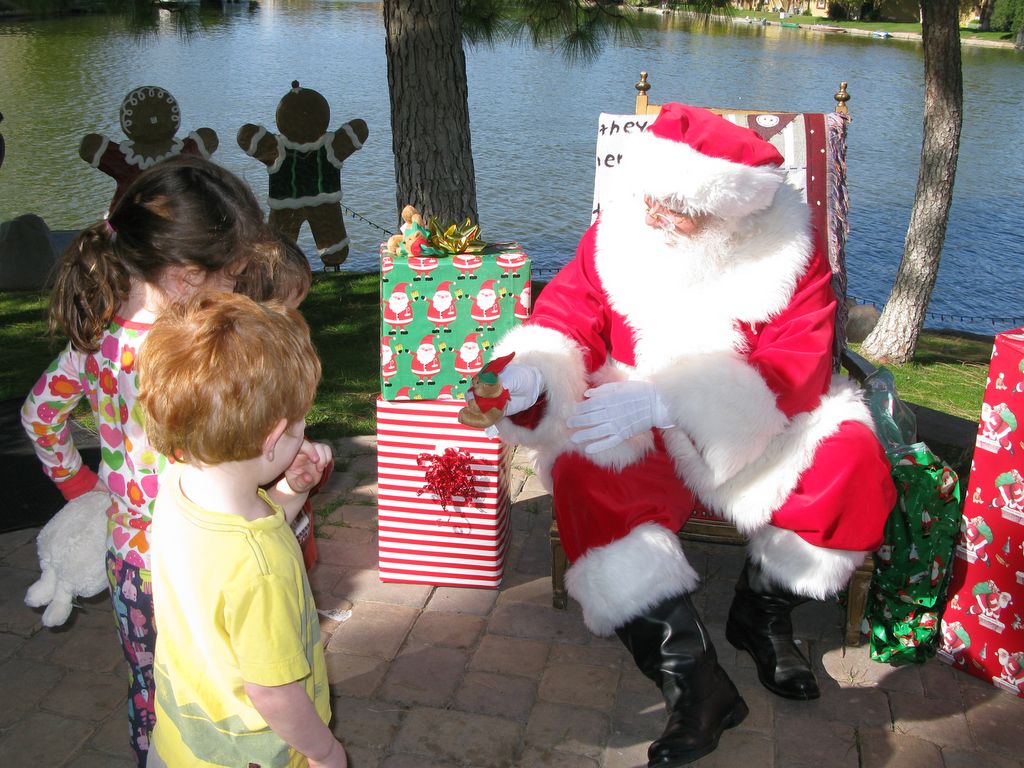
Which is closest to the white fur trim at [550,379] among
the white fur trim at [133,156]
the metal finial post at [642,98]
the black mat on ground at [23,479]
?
the metal finial post at [642,98]

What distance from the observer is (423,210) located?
205 inches

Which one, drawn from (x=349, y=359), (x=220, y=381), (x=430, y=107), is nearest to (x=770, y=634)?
(x=220, y=381)

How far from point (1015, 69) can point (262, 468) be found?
88.7 feet

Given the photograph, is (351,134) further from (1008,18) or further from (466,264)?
(1008,18)

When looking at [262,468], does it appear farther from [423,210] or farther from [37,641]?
[423,210]

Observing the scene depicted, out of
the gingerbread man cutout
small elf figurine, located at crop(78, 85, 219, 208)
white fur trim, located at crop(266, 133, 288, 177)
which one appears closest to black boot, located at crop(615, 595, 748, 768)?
small elf figurine, located at crop(78, 85, 219, 208)

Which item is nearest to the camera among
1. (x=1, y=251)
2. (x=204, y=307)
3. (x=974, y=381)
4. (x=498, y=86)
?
(x=204, y=307)

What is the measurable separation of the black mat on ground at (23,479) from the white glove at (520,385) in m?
2.01

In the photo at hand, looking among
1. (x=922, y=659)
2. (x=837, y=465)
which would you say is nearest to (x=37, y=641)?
(x=837, y=465)

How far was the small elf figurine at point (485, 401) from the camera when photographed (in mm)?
2510

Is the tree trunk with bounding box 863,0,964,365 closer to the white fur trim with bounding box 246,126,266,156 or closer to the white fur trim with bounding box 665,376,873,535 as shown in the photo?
the white fur trim with bounding box 665,376,873,535

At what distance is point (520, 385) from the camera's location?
105 inches

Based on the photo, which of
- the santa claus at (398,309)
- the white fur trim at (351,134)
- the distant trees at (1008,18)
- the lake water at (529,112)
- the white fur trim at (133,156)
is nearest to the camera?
the santa claus at (398,309)

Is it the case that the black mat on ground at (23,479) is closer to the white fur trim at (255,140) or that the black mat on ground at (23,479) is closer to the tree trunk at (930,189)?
the white fur trim at (255,140)
